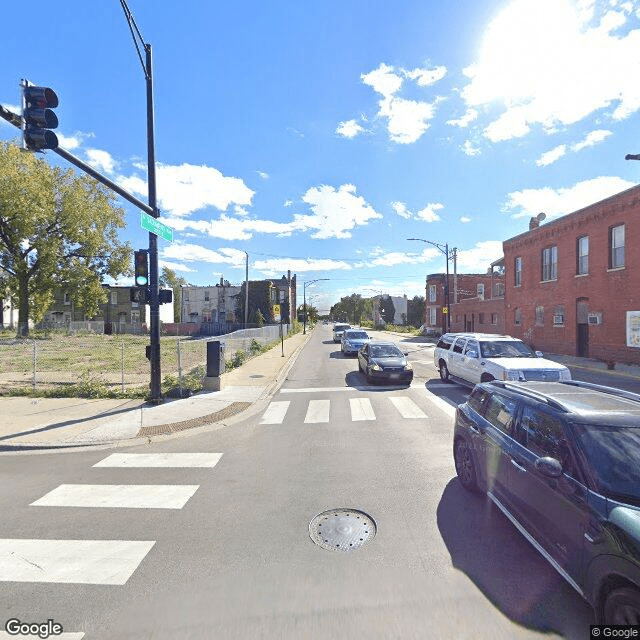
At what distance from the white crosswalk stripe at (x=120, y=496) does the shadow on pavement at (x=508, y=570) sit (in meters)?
3.22

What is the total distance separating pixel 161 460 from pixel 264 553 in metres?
3.28

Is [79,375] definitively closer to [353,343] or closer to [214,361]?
[214,361]

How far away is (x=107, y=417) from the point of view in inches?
336

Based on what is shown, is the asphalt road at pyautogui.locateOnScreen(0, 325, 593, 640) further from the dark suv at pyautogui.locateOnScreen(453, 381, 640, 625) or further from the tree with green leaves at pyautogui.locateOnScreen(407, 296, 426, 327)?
the tree with green leaves at pyautogui.locateOnScreen(407, 296, 426, 327)

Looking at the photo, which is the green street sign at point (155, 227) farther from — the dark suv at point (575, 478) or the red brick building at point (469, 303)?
the red brick building at point (469, 303)

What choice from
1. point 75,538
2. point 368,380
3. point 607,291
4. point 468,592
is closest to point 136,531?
point 75,538

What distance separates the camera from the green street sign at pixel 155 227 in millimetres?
9062

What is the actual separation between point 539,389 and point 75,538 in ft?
17.4

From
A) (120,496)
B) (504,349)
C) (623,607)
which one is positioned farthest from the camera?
(504,349)

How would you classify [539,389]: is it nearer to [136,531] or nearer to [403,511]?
[403,511]

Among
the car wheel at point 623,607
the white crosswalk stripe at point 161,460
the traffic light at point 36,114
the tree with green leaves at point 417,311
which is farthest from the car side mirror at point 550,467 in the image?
the tree with green leaves at point 417,311

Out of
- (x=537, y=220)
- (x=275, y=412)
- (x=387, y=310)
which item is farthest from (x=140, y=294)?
(x=387, y=310)

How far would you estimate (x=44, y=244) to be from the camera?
1280 inches

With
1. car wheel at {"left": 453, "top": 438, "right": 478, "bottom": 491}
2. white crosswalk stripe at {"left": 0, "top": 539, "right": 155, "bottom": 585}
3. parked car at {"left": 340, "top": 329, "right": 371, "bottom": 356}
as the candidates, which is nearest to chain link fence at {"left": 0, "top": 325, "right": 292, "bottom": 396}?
parked car at {"left": 340, "top": 329, "right": 371, "bottom": 356}
